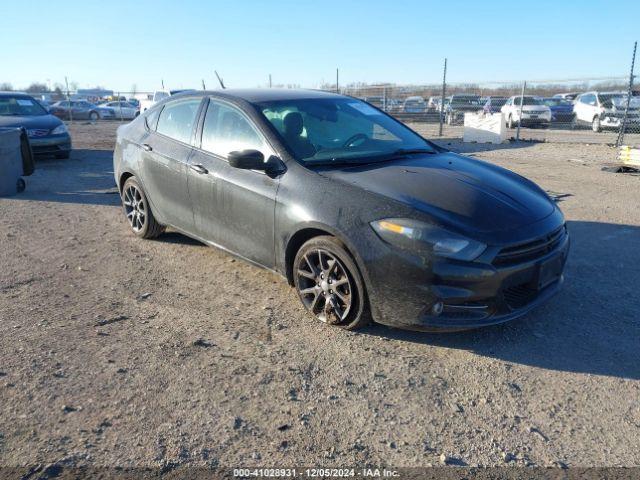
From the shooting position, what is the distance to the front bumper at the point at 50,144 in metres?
11.3

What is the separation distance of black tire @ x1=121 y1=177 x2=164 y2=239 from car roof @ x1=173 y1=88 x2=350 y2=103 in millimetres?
1208

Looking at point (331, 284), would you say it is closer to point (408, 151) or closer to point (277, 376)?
point (277, 376)

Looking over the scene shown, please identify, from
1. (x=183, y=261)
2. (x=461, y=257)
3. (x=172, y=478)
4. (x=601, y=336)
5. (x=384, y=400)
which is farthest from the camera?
(x=183, y=261)

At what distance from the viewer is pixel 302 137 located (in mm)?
4223

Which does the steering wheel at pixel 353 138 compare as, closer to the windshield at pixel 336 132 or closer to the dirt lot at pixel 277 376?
the windshield at pixel 336 132

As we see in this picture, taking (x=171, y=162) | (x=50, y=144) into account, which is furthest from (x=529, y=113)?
Answer: (x=171, y=162)

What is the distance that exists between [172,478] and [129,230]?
4432mm

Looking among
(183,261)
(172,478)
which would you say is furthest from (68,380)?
(183,261)

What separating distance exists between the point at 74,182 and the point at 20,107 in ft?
13.2

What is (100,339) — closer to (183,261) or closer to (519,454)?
(183,261)

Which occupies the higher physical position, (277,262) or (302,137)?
(302,137)

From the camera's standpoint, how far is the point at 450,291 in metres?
3.22

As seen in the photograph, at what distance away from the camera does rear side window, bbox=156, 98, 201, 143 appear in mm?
4961

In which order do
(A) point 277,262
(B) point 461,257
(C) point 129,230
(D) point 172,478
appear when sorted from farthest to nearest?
1. (C) point 129,230
2. (A) point 277,262
3. (B) point 461,257
4. (D) point 172,478
